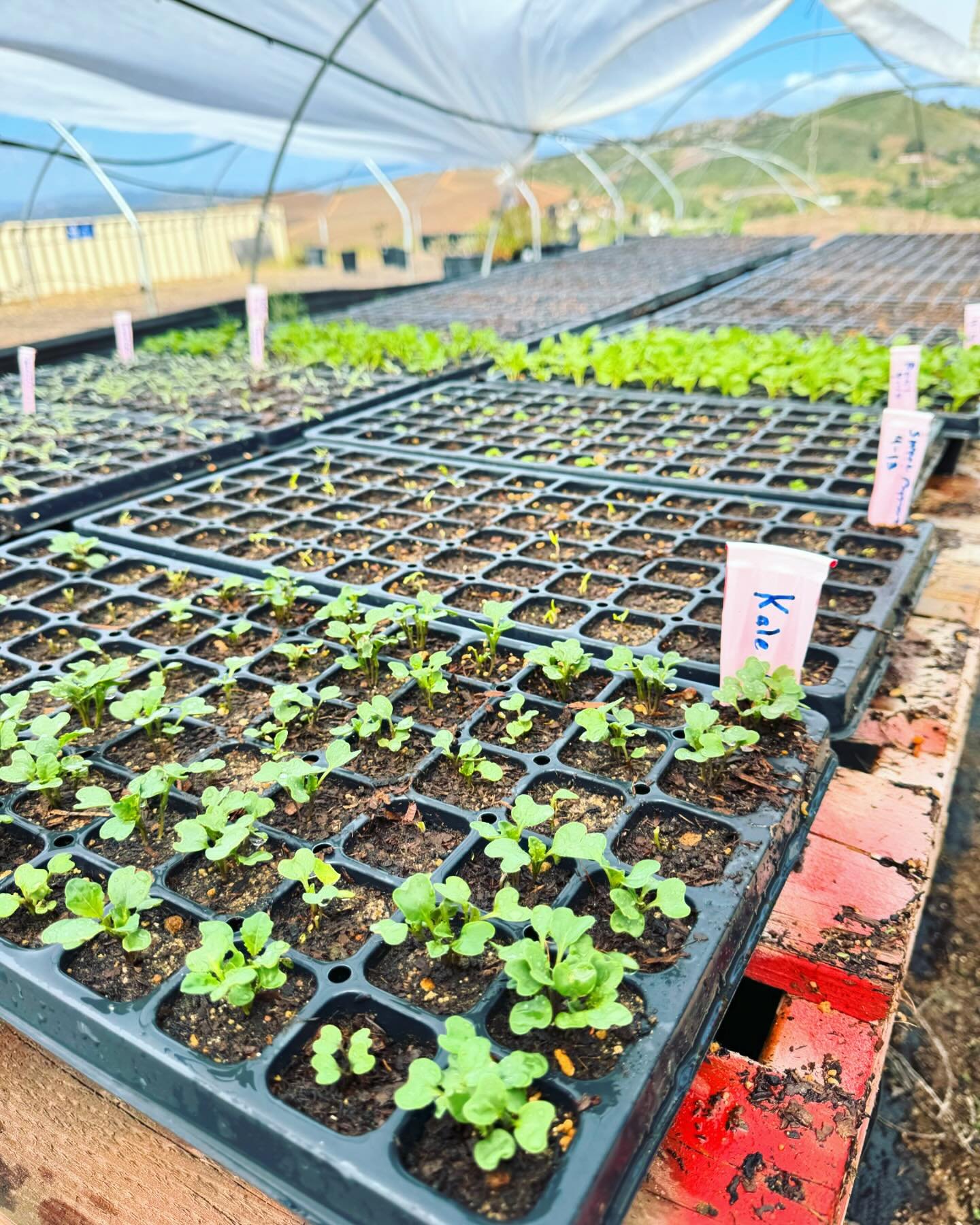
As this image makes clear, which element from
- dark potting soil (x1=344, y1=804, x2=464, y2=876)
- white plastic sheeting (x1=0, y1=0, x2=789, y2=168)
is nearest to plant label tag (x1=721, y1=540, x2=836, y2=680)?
dark potting soil (x1=344, y1=804, x2=464, y2=876)

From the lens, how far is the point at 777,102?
11648 mm

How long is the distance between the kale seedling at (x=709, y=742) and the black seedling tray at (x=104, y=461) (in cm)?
190

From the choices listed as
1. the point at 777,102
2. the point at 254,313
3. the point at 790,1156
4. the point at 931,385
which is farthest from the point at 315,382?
the point at 777,102

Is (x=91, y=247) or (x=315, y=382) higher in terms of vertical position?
(x=91, y=247)

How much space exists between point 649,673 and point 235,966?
758 millimetres

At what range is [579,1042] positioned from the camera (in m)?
0.89

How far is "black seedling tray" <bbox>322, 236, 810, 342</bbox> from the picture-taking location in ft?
16.3

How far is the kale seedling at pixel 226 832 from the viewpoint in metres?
1.09

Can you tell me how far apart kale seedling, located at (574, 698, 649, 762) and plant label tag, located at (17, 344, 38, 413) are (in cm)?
268

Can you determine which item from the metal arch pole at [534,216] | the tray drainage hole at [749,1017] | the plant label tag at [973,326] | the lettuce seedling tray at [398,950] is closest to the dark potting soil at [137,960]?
the lettuce seedling tray at [398,950]

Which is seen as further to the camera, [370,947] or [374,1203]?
[370,947]

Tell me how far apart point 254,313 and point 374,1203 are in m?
3.71

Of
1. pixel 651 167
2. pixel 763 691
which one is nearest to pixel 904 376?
pixel 763 691

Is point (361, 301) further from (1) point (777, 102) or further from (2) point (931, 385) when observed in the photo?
(1) point (777, 102)
